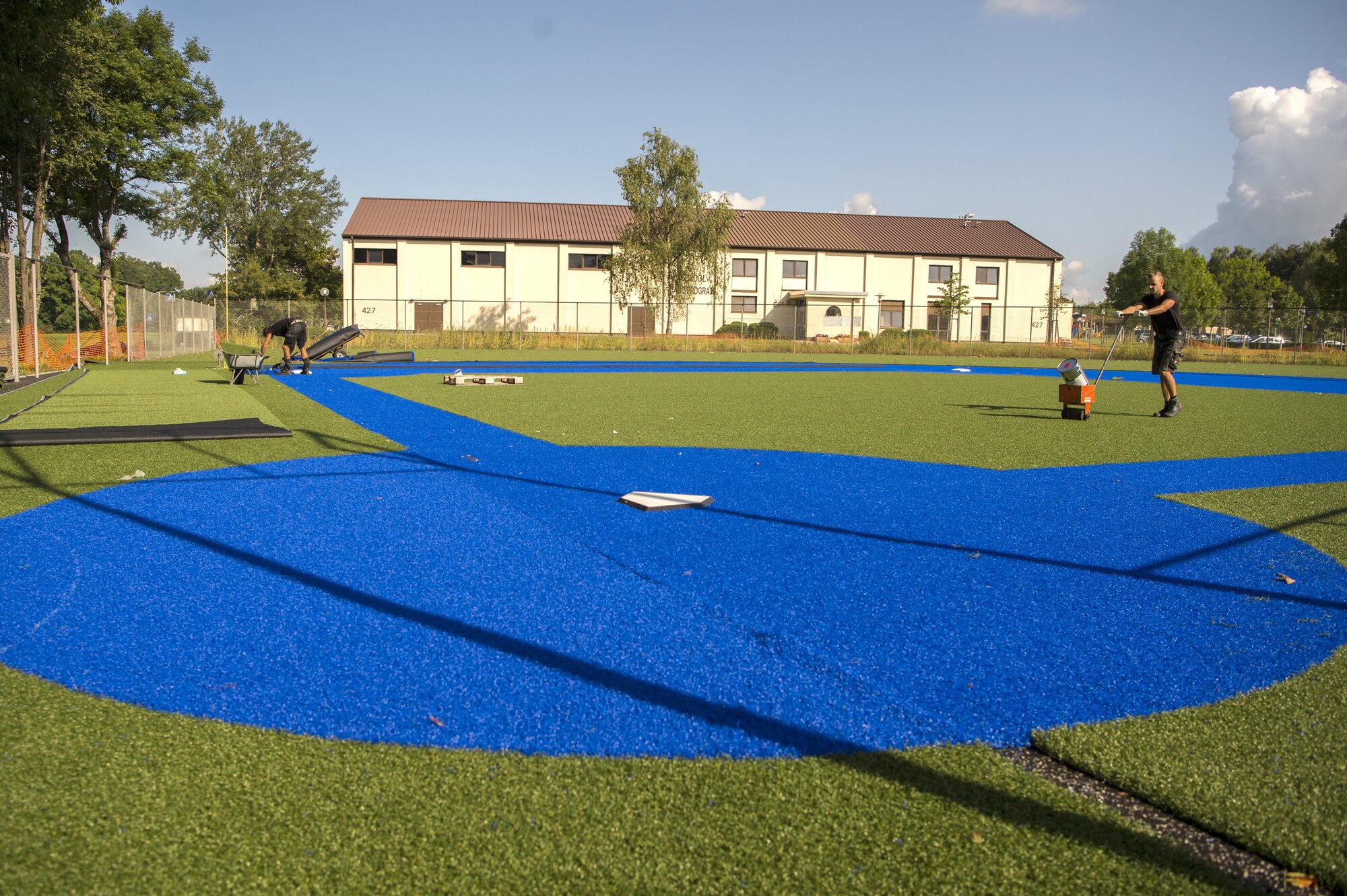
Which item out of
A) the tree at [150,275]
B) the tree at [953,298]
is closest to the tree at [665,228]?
the tree at [953,298]

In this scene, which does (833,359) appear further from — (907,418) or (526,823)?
(526,823)

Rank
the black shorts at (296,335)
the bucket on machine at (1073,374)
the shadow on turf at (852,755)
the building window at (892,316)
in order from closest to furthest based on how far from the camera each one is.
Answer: the shadow on turf at (852,755) → the bucket on machine at (1073,374) → the black shorts at (296,335) → the building window at (892,316)

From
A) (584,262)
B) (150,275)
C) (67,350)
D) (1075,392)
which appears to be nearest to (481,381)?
(1075,392)

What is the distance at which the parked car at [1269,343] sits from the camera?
4106 centimetres

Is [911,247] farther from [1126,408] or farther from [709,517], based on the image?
[709,517]

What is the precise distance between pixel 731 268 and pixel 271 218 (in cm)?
4211

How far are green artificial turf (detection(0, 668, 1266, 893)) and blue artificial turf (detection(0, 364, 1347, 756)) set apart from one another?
0.21 meters

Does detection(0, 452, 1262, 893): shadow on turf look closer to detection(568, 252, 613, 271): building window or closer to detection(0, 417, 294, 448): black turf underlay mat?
detection(0, 417, 294, 448): black turf underlay mat

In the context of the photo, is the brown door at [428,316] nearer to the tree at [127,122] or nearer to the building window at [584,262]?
the building window at [584,262]

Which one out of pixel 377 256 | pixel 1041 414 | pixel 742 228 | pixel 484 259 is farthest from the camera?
pixel 742 228

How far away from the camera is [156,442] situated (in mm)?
9930

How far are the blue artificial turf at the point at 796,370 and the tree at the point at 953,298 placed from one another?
919 inches

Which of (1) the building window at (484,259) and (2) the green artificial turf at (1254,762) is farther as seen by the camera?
(1) the building window at (484,259)

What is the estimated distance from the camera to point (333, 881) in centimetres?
220
